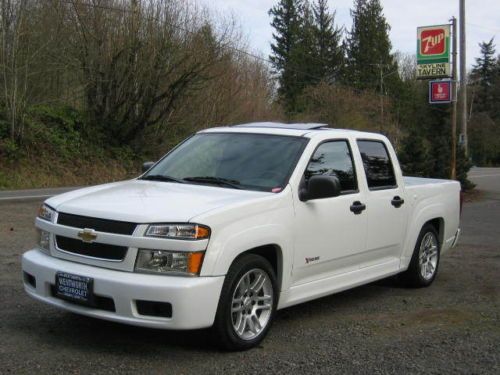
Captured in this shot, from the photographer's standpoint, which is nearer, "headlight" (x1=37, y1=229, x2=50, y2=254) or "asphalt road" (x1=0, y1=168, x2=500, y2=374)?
"asphalt road" (x1=0, y1=168, x2=500, y2=374)

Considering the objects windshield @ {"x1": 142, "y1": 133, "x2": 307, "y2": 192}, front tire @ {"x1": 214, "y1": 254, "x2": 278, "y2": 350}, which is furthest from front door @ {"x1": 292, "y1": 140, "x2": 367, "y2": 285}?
front tire @ {"x1": 214, "y1": 254, "x2": 278, "y2": 350}

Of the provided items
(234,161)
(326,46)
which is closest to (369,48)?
(326,46)

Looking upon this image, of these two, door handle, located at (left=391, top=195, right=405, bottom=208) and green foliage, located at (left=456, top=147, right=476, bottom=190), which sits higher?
door handle, located at (left=391, top=195, right=405, bottom=208)

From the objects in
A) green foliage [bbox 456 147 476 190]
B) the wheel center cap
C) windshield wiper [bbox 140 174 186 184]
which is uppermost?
windshield wiper [bbox 140 174 186 184]

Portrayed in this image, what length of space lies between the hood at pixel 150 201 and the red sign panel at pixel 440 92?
52.4 ft

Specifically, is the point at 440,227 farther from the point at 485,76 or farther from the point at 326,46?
the point at 485,76

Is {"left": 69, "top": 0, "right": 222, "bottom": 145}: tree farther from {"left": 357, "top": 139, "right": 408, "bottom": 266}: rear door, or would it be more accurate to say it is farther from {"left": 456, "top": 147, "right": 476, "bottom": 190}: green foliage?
{"left": 357, "top": 139, "right": 408, "bottom": 266}: rear door

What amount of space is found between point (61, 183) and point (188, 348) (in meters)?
18.3

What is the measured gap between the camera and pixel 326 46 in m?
67.7

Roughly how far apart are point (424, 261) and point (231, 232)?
11.2 ft

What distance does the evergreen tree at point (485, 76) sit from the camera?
75.9 meters

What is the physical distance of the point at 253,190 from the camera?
529 cm

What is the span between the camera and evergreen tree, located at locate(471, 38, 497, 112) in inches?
2990

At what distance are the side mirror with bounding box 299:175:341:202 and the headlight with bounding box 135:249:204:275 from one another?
1.28m
